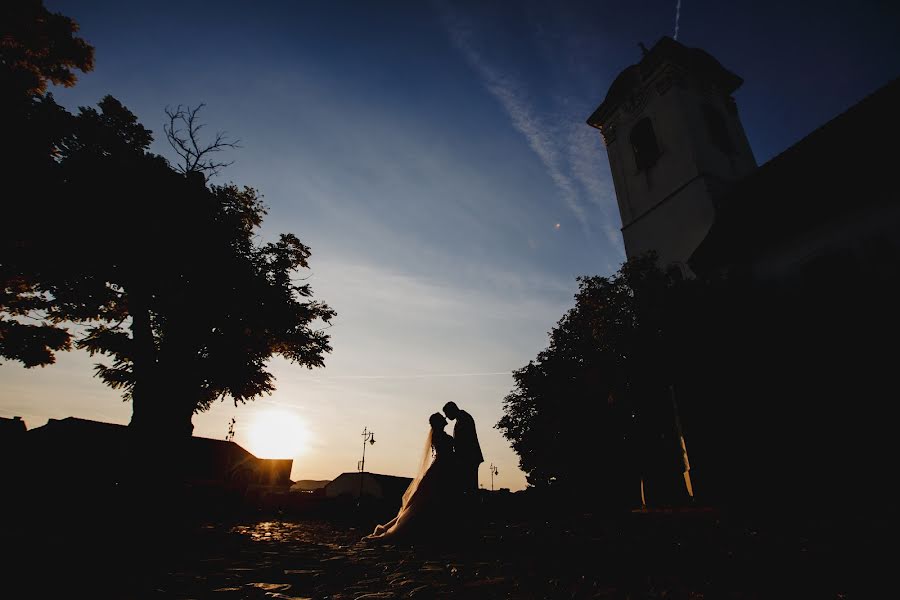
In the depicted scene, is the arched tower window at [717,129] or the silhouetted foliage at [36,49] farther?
the arched tower window at [717,129]

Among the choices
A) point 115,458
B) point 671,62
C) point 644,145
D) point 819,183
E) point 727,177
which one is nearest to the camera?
point 819,183

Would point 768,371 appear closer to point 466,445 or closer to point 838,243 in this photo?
point 838,243

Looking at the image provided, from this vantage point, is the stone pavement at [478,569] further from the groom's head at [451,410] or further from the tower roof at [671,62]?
the tower roof at [671,62]

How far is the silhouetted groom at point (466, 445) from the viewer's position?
676 centimetres

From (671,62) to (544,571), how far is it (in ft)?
83.7

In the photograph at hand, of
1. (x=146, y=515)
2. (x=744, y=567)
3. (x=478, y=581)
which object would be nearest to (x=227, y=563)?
(x=478, y=581)

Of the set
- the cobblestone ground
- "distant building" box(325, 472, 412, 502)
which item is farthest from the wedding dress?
"distant building" box(325, 472, 412, 502)

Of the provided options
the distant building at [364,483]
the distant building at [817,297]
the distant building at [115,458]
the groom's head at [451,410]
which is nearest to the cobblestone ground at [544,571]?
the groom's head at [451,410]

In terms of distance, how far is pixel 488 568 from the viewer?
3.88 meters

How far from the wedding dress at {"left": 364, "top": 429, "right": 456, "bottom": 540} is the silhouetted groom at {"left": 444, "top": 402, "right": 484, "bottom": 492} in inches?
6.2

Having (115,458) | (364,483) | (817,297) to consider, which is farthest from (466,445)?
(364,483)

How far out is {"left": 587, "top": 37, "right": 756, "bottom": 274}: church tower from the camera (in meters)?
18.3

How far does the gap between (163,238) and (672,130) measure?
2321 cm

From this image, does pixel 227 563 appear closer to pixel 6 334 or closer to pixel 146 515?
pixel 146 515
